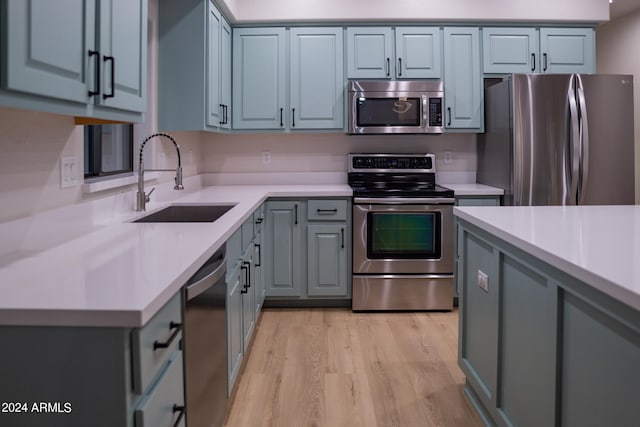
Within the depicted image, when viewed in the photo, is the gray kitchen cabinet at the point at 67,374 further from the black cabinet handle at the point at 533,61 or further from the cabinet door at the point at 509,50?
the black cabinet handle at the point at 533,61

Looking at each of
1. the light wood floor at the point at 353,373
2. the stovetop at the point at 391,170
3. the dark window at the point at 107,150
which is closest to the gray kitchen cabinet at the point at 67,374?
the light wood floor at the point at 353,373

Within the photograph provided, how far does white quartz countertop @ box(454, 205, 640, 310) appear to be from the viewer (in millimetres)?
1271

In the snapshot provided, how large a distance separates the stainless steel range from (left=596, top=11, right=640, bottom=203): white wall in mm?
2159

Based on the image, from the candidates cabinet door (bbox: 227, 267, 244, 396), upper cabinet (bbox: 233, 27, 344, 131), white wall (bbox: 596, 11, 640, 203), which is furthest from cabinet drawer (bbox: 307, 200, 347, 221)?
white wall (bbox: 596, 11, 640, 203)

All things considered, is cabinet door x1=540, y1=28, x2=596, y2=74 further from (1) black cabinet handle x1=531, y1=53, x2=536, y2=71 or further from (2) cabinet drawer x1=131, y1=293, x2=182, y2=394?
(2) cabinet drawer x1=131, y1=293, x2=182, y2=394

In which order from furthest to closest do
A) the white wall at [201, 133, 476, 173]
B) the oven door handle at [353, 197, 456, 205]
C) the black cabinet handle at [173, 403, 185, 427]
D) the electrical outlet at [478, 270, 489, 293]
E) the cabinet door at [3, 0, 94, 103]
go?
the white wall at [201, 133, 476, 173]
the oven door handle at [353, 197, 456, 205]
the electrical outlet at [478, 270, 489, 293]
the black cabinet handle at [173, 403, 185, 427]
the cabinet door at [3, 0, 94, 103]

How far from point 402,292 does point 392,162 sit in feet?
3.65

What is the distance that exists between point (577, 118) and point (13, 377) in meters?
3.78

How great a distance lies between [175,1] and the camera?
11.0 feet

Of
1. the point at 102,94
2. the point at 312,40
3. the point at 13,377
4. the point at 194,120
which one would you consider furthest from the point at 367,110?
the point at 13,377

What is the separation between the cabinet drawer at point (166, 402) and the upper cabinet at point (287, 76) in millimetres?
3041

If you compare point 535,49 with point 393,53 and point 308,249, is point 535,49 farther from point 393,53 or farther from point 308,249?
point 308,249

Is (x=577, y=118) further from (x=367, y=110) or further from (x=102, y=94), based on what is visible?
(x=102, y=94)

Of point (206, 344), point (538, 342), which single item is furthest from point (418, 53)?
point (206, 344)
